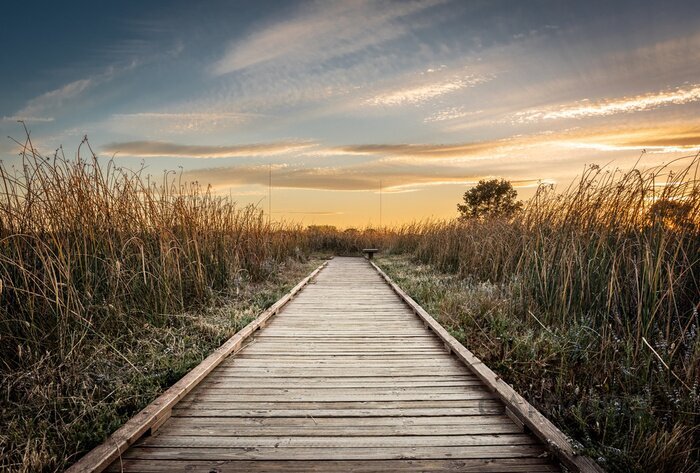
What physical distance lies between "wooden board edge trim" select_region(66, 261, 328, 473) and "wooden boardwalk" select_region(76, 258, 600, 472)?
0.20 ft

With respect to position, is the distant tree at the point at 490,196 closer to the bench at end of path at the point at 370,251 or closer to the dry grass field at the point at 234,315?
the bench at end of path at the point at 370,251

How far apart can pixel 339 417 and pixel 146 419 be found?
1.18 m

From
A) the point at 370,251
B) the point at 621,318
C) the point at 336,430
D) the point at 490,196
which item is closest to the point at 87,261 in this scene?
the point at 336,430

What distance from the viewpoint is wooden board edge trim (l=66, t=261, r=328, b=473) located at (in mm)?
2076

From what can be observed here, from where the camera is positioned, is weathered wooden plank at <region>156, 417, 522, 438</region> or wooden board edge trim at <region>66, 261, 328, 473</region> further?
weathered wooden plank at <region>156, 417, 522, 438</region>

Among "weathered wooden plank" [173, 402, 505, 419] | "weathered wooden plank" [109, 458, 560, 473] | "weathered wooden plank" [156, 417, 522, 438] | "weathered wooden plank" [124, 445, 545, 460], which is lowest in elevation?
"weathered wooden plank" [173, 402, 505, 419]

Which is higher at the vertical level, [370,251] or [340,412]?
[340,412]

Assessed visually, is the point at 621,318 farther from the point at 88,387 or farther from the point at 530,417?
the point at 88,387

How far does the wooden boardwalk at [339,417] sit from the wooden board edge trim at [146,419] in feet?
0.20

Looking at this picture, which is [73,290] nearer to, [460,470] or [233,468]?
[233,468]

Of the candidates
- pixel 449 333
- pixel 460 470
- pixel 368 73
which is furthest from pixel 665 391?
pixel 368 73

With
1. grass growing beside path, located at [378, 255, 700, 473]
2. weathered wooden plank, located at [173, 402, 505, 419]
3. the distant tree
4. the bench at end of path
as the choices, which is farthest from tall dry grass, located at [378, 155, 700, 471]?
the distant tree

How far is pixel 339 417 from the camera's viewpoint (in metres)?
2.78

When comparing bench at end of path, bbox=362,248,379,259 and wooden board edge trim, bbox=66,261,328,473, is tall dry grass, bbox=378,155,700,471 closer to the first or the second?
wooden board edge trim, bbox=66,261,328,473
